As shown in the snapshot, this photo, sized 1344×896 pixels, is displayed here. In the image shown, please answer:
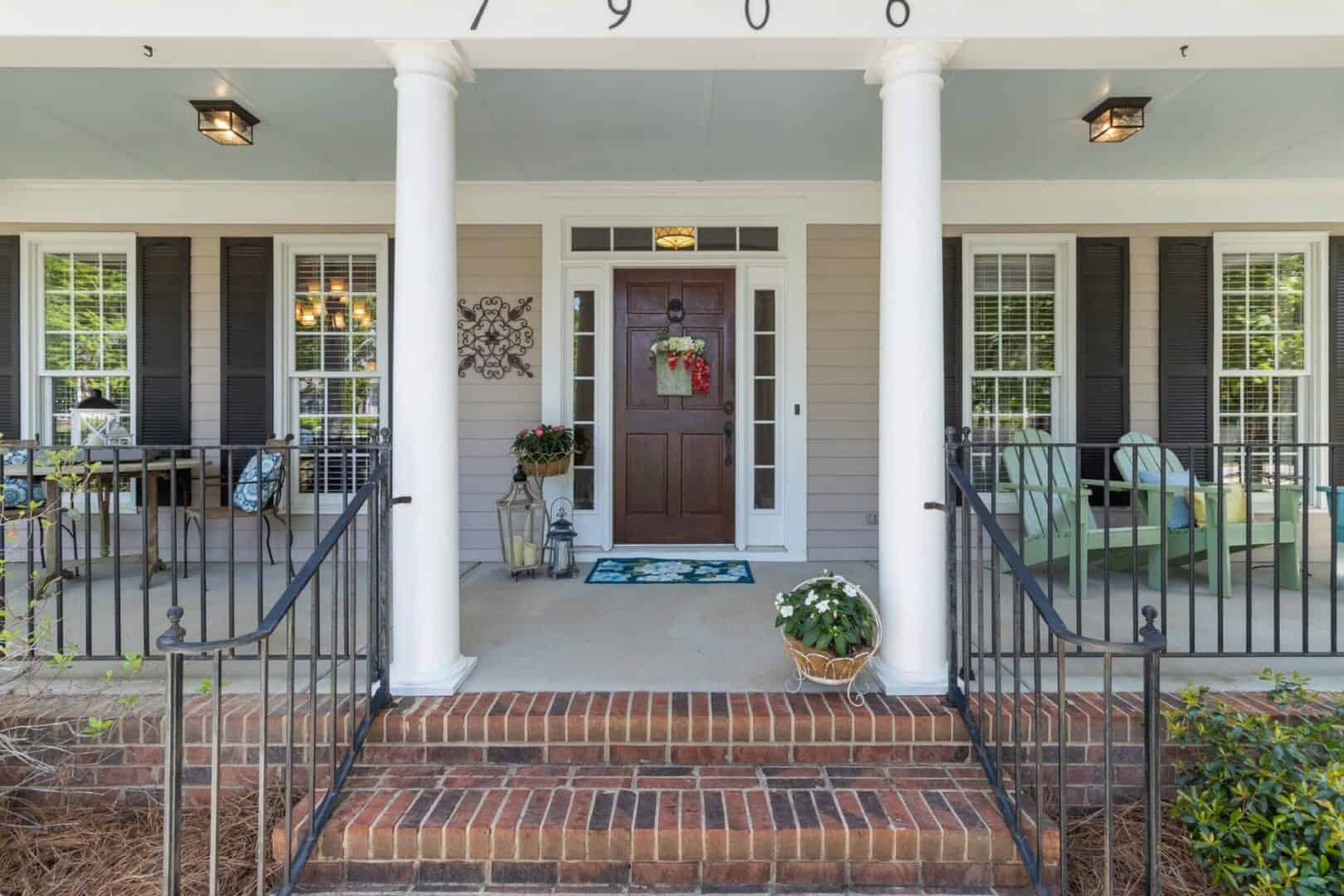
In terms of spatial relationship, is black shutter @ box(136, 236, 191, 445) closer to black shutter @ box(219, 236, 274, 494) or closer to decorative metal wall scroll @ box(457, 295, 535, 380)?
black shutter @ box(219, 236, 274, 494)

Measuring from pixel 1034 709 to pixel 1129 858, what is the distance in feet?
1.54

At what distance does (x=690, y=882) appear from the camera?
81.7 inches

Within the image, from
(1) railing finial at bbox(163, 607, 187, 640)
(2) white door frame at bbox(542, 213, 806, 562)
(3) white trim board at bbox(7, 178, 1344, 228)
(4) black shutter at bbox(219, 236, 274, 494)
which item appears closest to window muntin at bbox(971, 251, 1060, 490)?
(3) white trim board at bbox(7, 178, 1344, 228)

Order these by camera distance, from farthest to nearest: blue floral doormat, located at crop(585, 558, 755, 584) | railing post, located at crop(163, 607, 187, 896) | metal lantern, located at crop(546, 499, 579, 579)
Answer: metal lantern, located at crop(546, 499, 579, 579), blue floral doormat, located at crop(585, 558, 755, 584), railing post, located at crop(163, 607, 187, 896)

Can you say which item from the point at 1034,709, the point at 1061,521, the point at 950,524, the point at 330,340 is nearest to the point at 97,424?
the point at 330,340

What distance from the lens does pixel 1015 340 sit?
16.4ft

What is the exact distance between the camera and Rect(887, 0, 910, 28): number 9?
98.7 inches

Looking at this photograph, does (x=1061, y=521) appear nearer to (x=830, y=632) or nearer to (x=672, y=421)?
(x=830, y=632)

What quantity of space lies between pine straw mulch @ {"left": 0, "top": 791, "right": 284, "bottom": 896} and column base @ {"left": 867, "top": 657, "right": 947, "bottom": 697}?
78.1 inches

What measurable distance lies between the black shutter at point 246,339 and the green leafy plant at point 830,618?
13.0ft

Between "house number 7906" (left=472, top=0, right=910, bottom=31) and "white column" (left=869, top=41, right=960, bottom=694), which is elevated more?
"house number 7906" (left=472, top=0, right=910, bottom=31)

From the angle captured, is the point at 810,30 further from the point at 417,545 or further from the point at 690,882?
the point at 690,882

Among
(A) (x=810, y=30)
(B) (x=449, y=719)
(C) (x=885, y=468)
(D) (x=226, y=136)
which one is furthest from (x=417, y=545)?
(D) (x=226, y=136)

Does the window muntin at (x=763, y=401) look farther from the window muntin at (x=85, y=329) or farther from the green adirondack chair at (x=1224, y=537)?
the window muntin at (x=85, y=329)
